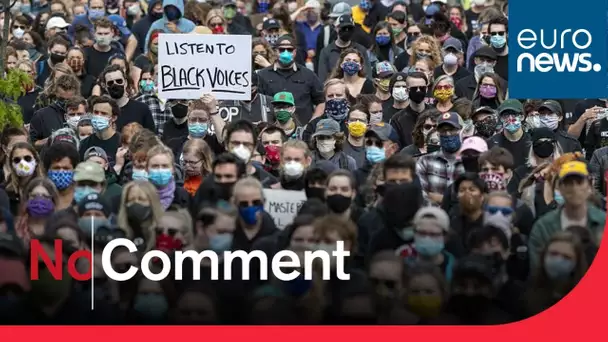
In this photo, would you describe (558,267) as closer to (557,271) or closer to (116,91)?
(557,271)

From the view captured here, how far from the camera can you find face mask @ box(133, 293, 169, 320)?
8.81 m

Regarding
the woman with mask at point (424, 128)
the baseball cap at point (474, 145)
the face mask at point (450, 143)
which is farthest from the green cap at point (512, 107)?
the baseball cap at point (474, 145)

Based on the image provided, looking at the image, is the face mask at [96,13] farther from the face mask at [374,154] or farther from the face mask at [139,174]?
the face mask at [139,174]

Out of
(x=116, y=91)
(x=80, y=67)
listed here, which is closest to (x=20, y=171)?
(x=116, y=91)

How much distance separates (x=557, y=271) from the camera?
28.7 feet

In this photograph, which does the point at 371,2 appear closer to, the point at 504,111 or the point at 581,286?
the point at 504,111

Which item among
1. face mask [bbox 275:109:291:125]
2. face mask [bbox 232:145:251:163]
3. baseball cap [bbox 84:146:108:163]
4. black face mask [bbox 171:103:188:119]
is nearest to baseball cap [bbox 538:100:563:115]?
face mask [bbox 275:109:291:125]

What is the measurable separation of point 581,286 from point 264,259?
1555mm

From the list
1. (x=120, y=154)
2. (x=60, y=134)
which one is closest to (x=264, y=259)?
(x=120, y=154)

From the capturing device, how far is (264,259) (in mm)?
8797

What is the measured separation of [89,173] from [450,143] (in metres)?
3.14

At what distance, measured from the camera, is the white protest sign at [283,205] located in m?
8.83

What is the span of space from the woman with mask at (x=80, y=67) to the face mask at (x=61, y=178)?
26.1ft

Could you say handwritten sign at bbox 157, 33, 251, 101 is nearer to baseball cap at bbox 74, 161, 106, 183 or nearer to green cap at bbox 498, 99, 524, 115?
green cap at bbox 498, 99, 524, 115
